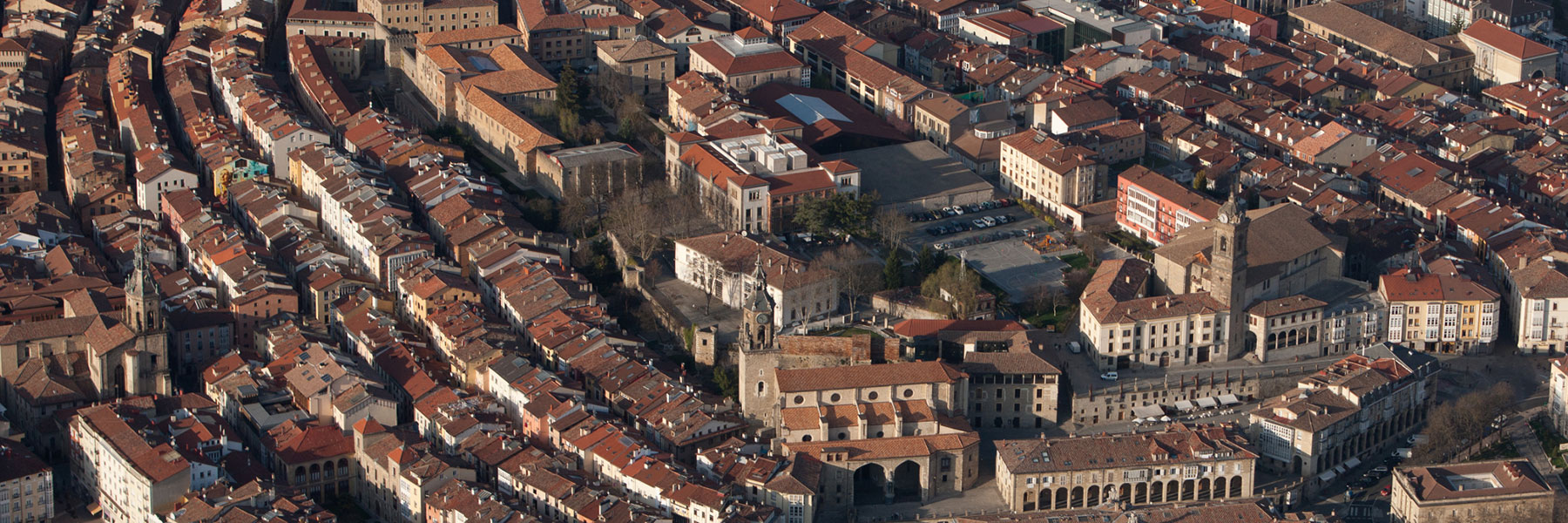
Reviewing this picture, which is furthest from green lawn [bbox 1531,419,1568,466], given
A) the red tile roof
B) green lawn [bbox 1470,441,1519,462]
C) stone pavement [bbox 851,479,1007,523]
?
the red tile roof

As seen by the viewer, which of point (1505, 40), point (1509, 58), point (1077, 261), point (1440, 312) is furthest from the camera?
point (1505, 40)

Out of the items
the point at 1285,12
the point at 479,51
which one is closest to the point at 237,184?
the point at 479,51

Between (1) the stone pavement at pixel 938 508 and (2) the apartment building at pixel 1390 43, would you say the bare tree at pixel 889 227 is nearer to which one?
(1) the stone pavement at pixel 938 508

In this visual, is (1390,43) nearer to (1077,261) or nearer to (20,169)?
(1077,261)

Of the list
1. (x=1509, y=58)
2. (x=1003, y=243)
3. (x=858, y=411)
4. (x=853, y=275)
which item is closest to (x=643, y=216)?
(x=853, y=275)

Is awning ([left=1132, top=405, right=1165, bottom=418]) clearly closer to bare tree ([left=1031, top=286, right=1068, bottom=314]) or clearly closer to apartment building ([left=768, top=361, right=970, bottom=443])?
apartment building ([left=768, top=361, right=970, bottom=443])

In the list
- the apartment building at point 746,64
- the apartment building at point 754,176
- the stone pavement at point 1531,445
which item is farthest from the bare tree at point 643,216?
the stone pavement at point 1531,445

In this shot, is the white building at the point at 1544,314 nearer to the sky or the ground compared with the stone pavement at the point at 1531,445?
nearer to the sky
